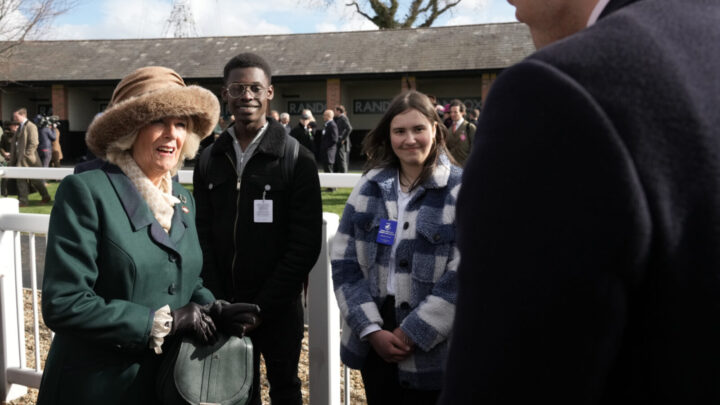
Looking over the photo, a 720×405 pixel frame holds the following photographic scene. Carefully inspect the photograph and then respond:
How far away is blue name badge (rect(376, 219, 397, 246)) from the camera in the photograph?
2738 mm

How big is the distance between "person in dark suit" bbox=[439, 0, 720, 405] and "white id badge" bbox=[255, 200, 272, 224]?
2.52 m

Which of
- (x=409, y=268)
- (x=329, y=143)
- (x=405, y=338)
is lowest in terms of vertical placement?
(x=405, y=338)

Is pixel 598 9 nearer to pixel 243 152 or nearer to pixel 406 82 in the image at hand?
pixel 243 152

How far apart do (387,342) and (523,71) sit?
6.64 ft

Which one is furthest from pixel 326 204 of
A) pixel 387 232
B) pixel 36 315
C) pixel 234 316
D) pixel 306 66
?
pixel 306 66

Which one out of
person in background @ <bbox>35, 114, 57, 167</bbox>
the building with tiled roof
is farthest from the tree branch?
person in background @ <bbox>35, 114, 57, 167</bbox>

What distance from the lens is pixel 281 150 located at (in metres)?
3.26

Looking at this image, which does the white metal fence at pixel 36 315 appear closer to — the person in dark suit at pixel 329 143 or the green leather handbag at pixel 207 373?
the green leather handbag at pixel 207 373

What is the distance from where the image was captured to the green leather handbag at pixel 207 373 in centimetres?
217

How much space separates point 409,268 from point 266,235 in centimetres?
88

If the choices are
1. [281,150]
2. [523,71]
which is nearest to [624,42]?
[523,71]

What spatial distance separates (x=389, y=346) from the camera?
102 inches

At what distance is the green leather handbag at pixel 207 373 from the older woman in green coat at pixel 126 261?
55 mm

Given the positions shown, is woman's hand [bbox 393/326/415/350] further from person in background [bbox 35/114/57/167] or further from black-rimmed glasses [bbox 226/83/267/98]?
Result: person in background [bbox 35/114/57/167]
